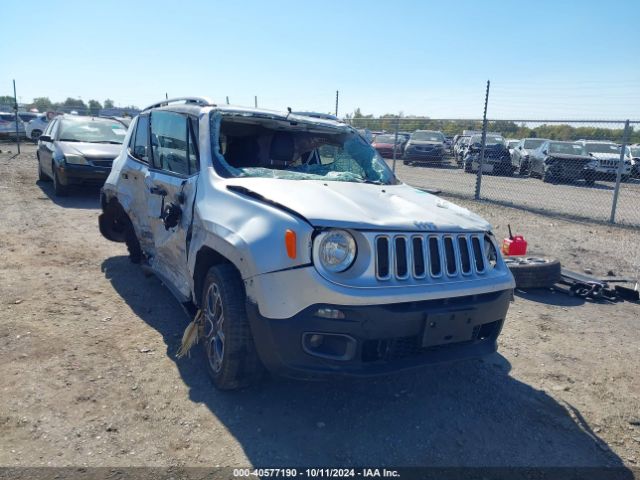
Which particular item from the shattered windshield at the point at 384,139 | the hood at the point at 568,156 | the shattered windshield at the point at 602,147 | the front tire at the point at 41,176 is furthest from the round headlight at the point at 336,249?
the shattered windshield at the point at 384,139

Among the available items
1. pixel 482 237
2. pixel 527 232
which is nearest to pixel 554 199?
pixel 527 232

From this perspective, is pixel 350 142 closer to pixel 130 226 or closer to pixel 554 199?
pixel 130 226

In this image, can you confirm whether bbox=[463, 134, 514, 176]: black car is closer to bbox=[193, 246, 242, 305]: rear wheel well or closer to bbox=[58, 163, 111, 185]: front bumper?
bbox=[58, 163, 111, 185]: front bumper

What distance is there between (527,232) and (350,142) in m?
5.29

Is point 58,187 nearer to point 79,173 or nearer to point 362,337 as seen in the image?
point 79,173

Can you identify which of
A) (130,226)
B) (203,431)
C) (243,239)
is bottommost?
(203,431)

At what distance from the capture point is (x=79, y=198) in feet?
33.9

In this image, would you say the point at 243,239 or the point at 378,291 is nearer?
the point at 378,291

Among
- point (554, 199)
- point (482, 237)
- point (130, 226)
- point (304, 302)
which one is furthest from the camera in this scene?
point (554, 199)

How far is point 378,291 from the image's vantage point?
2682mm

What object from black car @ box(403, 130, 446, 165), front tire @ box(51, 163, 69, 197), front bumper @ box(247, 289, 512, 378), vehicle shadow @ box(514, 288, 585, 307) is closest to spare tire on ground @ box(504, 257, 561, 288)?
vehicle shadow @ box(514, 288, 585, 307)

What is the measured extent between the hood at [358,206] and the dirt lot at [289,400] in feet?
3.32

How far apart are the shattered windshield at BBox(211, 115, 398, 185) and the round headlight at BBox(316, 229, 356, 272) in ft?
4.04

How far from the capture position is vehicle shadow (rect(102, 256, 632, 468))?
9.07 ft
